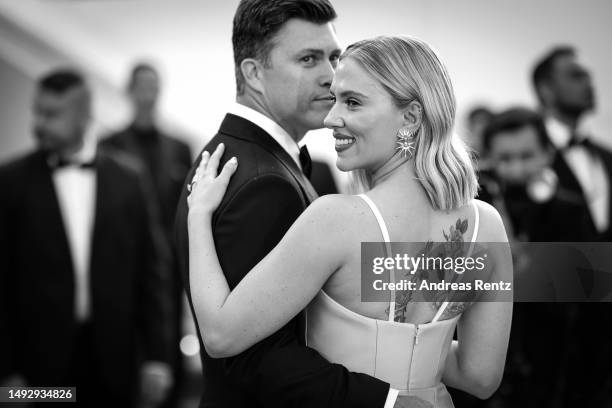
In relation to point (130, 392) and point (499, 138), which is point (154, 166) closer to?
point (130, 392)

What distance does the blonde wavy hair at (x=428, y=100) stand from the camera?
176 cm

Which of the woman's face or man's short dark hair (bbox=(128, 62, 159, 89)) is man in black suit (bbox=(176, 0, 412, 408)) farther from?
man's short dark hair (bbox=(128, 62, 159, 89))

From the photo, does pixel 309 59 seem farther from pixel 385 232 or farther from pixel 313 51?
pixel 385 232

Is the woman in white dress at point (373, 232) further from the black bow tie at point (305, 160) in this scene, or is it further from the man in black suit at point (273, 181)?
the black bow tie at point (305, 160)

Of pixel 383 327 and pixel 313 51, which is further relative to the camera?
pixel 313 51

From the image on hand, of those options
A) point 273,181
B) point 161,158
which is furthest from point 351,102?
point 161,158

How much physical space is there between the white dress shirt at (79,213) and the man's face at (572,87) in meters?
2.42

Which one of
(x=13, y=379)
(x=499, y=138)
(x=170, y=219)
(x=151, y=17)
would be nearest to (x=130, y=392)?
(x=13, y=379)

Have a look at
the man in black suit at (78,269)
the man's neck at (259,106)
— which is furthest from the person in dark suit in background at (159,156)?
the man's neck at (259,106)

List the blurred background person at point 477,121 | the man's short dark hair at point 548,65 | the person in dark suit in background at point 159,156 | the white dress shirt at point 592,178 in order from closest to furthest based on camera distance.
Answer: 1. the white dress shirt at point 592,178
2. the man's short dark hair at point 548,65
3. the person in dark suit in background at point 159,156
4. the blurred background person at point 477,121

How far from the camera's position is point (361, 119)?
5.90 feet

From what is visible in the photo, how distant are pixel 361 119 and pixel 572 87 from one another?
9.66 ft

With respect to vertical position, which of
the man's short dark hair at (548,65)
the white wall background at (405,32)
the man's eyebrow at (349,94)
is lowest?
the man's eyebrow at (349,94)

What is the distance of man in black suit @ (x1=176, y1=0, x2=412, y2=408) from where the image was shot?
5.73 feet
